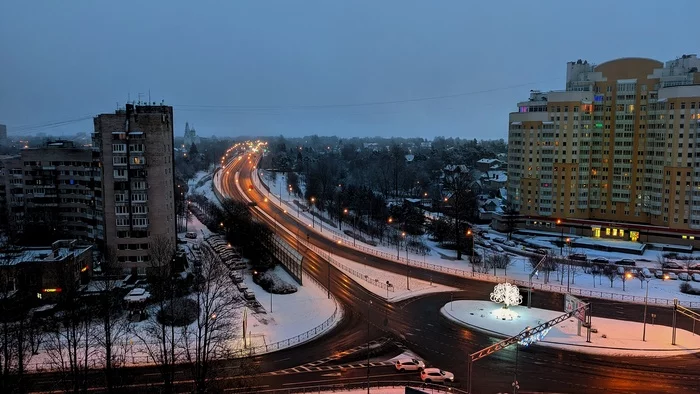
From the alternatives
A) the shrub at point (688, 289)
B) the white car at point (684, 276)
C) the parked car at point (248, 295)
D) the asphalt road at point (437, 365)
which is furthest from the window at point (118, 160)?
the white car at point (684, 276)

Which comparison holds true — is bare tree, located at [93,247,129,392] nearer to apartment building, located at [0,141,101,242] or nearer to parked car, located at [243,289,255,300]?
parked car, located at [243,289,255,300]

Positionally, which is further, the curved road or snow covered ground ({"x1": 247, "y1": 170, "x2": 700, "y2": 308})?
snow covered ground ({"x1": 247, "y1": 170, "x2": 700, "y2": 308})

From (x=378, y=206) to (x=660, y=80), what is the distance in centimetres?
4177

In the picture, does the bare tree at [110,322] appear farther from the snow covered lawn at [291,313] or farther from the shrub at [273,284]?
the shrub at [273,284]

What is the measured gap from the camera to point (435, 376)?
2925 centimetres

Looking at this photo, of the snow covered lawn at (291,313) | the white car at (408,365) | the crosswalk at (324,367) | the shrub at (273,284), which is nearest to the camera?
the white car at (408,365)

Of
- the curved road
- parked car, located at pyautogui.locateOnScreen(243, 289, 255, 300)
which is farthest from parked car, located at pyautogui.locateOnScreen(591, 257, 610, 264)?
parked car, located at pyautogui.locateOnScreen(243, 289, 255, 300)

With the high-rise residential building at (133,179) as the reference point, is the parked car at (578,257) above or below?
below

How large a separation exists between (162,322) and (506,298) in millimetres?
23680

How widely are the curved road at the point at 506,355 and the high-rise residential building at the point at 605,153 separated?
103ft

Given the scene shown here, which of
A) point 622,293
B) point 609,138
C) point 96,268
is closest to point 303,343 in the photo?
point 96,268

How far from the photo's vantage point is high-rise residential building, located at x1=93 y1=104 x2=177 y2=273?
158 feet

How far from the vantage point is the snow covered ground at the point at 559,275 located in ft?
153

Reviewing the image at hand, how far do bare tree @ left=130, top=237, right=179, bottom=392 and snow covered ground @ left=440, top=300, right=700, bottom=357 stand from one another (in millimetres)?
19541
